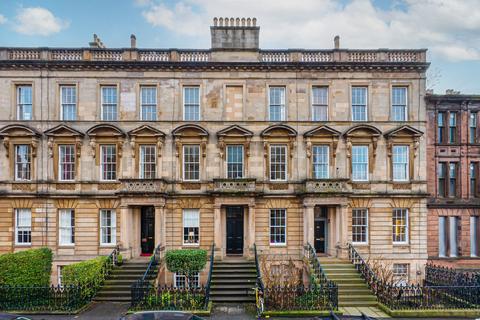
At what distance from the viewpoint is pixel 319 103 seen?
78.8 ft

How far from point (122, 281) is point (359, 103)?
18373 mm

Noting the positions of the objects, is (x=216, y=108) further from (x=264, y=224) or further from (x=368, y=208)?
(x=368, y=208)

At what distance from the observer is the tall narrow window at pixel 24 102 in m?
23.8

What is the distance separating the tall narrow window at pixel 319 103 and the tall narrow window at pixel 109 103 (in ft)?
43.1

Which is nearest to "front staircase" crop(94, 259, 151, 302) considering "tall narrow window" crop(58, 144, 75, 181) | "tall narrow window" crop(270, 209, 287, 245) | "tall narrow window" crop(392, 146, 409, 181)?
"tall narrow window" crop(58, 144, 75, 181)

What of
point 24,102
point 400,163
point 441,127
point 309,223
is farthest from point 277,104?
point 24,102

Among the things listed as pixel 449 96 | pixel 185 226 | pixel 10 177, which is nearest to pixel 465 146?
pixel 449 96

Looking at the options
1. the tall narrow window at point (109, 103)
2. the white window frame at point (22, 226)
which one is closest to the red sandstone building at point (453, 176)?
the tall narrow window at point (109, 103)

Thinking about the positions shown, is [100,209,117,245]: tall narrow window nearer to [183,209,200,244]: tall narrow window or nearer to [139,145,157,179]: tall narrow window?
[139,145,157,179]: tall narrow window

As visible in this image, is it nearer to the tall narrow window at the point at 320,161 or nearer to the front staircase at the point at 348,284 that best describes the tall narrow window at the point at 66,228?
the front staircase at the point at 348,284

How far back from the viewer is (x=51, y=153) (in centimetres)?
2334

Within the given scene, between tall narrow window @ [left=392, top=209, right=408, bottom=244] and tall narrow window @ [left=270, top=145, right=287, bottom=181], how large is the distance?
7.80 metres

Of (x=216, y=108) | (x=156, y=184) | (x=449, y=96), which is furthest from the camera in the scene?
(x=449, y=96)

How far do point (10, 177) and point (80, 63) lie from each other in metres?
8.67
